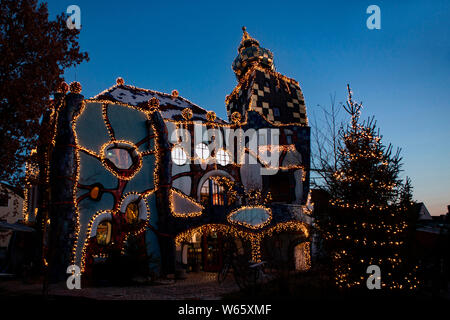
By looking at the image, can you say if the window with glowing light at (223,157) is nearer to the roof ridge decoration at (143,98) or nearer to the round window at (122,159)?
the roof ridge decoration at (143,98)

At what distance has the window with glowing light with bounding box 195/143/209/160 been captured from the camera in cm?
1816

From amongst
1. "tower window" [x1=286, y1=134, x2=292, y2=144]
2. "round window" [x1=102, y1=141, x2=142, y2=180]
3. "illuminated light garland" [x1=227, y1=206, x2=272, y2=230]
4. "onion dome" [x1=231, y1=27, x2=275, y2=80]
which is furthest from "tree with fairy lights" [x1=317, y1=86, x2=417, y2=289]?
"onion dome" [x1=231, y1=27, x2=275, y2=80]

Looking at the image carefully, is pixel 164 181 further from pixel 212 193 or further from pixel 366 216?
pixel 366 216

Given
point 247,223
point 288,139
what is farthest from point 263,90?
point 247,223

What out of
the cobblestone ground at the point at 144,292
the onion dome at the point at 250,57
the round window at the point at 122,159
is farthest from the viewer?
the onion dome at the point at 250,57

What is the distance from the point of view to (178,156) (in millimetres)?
17609

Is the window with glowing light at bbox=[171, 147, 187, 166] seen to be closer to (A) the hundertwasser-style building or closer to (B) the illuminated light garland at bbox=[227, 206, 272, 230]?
Result: (A) the hundertwasser-style building

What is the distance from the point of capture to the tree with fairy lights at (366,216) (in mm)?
8383

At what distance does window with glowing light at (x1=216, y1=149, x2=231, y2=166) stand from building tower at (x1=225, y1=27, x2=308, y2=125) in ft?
12.3

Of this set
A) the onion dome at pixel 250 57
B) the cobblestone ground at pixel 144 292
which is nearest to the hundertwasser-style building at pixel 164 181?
the cobblestone ground at pixel 144 292

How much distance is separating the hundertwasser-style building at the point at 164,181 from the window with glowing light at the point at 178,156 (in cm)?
5

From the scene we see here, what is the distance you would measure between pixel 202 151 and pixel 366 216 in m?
10.9
